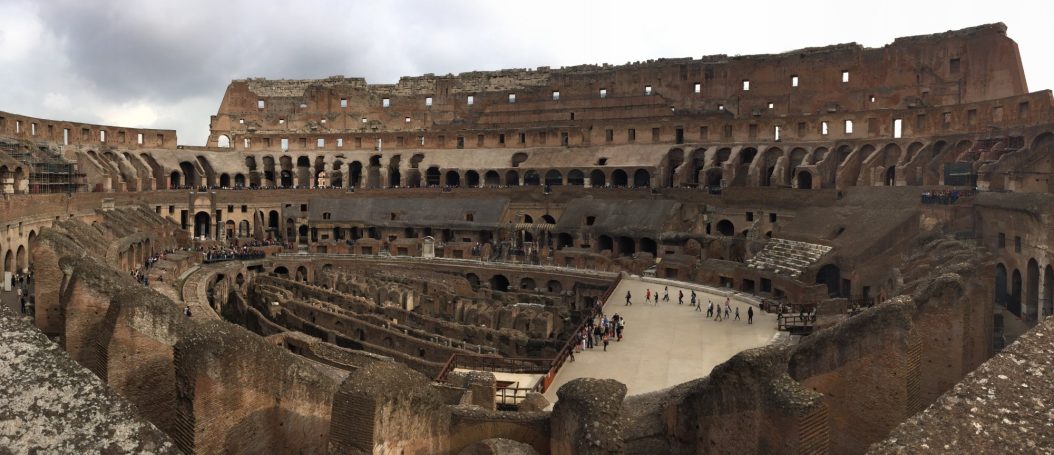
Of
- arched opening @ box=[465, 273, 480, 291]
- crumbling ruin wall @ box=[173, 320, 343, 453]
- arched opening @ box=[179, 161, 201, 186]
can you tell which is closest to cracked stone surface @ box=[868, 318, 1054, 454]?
crumbling ruin wall @ box=[173, 320, 343, 453]

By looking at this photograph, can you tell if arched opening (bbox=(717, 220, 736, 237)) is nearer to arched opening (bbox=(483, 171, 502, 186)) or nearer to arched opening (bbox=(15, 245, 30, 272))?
arched opening (bbox=(483, 171, 502, 186))

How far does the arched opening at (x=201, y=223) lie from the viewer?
45.3 metres

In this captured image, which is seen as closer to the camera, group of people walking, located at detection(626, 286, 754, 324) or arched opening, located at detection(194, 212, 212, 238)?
group of people walking, located at detection(626, 286, 754, 324)

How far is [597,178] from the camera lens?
152ft

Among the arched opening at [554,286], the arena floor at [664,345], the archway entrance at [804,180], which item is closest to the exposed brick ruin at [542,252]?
the arched opening at [554,286]

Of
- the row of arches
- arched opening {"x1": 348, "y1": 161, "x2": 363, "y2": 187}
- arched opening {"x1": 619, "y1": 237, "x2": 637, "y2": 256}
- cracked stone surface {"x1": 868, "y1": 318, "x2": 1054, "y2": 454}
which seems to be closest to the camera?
cracked stone surface {"x1": 868, "y1": 318, "x2": 1054, "y2": 454}

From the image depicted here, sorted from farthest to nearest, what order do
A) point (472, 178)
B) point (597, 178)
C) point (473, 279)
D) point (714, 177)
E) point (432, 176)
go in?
point (432, 176), point (472, 178), point (597, 178), point (714, 177), point (473, 279)

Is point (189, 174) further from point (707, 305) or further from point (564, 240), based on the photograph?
point (707, 305)

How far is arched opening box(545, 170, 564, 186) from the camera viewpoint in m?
46.4

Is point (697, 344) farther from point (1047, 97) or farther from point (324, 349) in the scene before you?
point (1047, 97)

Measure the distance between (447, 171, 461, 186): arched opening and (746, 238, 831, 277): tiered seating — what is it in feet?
82.2

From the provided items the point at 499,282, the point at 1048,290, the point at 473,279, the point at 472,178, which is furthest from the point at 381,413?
the point at 472,178

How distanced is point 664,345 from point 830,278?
10579mm

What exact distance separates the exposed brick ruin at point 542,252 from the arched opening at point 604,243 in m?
0.81
